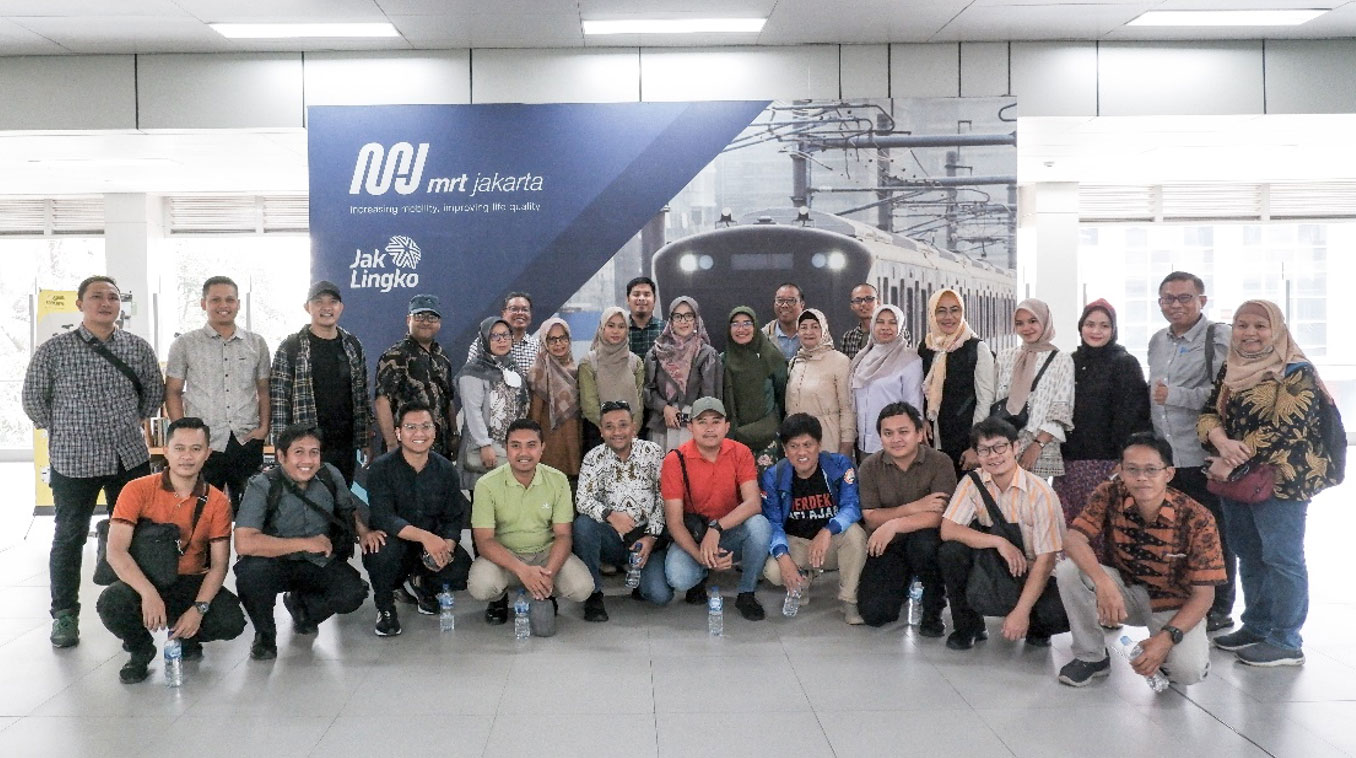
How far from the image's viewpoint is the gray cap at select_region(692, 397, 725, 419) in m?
4.37

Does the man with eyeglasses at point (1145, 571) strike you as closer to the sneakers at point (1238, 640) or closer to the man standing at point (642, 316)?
the sneakers at point (1238, 640)

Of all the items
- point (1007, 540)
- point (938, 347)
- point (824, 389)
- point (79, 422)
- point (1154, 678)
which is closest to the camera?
point (1154, 678)

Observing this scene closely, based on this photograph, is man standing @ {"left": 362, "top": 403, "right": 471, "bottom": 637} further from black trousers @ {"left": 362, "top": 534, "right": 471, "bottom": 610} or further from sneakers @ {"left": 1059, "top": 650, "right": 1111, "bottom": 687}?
sneakers @ {"left": 1059, "top": 650, "right": 1111, "bottom": 687}

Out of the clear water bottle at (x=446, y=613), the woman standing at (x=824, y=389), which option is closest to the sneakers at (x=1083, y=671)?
the woman standing at (x=824, y=389)

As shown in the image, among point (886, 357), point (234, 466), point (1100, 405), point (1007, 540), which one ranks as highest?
point (886, 357)

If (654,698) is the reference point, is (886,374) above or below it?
above

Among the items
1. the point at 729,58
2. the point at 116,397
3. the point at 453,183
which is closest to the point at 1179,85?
the point at 729,58

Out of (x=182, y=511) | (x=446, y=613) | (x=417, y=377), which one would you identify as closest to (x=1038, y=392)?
(x=446, y=613)

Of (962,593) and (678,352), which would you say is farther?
(678,352)

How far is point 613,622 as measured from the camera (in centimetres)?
432

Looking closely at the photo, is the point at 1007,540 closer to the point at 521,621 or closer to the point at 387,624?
the point at 521,621

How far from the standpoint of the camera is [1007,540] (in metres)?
3.80

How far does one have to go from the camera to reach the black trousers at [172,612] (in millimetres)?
3539

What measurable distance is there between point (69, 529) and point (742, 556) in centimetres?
277
